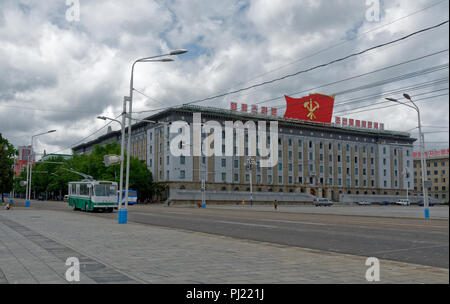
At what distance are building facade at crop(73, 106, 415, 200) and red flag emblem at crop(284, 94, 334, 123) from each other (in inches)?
97.4

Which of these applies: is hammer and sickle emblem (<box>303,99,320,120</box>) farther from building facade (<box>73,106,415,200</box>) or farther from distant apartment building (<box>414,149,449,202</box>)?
distant apartment building (<box>414,149,449,202</box>)

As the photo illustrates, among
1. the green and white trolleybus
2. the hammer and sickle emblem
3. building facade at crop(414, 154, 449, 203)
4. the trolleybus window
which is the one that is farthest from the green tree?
building facade at crop(414, 154, 449, 203)

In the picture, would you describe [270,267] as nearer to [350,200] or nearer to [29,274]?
[29,274]

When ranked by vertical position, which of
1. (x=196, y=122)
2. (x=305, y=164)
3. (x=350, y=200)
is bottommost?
(x=350, y=200)

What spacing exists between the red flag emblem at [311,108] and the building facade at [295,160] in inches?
97.4

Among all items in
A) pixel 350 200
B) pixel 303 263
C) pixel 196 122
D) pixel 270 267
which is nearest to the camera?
pixel 270 267

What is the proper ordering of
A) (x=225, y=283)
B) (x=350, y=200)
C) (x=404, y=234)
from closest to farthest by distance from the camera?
(x=225, y=283) → (x=404, y=234) → (x=350, y=200)

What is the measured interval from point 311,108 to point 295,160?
54.6 feet

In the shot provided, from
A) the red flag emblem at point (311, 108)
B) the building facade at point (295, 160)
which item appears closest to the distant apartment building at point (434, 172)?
the building facade at point (295, 160)

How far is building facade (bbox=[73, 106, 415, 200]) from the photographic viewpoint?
76.8 m

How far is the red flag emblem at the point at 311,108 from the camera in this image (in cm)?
7531

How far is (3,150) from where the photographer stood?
51250 millimetres

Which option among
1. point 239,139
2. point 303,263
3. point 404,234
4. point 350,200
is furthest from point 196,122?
point 303,263
